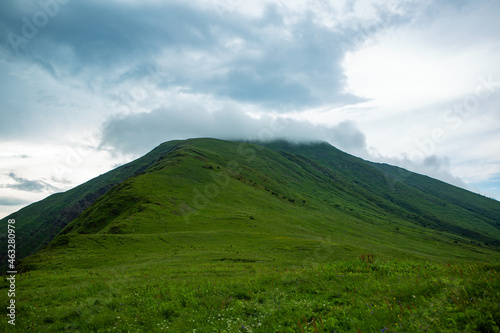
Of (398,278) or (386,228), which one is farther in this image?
(386,228)

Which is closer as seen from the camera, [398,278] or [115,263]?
[398,278]

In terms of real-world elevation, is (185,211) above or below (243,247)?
above

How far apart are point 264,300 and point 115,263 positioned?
3113cm

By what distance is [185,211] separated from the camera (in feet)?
286

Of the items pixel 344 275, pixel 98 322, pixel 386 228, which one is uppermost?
pixel 344 275

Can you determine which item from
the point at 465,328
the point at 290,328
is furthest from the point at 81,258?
the point at 465,328

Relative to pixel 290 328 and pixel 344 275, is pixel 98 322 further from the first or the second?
pixel 344 275

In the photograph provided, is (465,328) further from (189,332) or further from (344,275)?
(189,332)

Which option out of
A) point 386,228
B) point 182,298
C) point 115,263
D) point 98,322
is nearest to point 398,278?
point 182,298

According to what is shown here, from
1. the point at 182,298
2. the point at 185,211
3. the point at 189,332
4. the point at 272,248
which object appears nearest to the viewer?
the point at 189,332

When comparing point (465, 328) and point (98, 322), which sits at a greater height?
point (465, 328)

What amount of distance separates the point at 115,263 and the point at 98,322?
2819cm

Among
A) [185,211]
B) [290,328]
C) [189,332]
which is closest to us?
[290,328]

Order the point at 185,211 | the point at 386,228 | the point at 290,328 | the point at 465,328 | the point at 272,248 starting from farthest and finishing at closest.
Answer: the point at 386,228 → the point at 185,211 → the point at 272,248 → the point at 290,328 → the point at 465,328
